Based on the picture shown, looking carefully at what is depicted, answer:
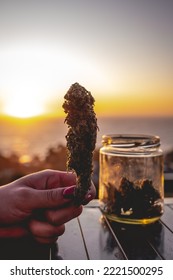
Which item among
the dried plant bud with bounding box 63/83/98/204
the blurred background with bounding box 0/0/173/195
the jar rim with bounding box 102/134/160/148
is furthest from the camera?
the blurred background with bounding box 0/0/173/195

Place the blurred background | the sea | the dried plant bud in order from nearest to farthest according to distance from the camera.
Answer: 1. the dried plant bud
2. the blurred background
3. the sea

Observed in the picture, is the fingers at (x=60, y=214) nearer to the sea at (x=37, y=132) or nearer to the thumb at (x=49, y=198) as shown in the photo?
the thumb at (x=49, y=198)

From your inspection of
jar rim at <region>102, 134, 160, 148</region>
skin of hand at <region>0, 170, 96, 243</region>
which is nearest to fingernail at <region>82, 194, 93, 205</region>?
skin of hand at <region>0, 170, 96, 243</region>

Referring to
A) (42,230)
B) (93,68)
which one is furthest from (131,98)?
(42,230)

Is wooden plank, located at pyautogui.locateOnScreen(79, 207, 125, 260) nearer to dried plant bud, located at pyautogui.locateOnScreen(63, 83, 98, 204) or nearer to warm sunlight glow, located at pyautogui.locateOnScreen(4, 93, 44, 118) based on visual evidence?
dried plant bud, located at pyautogui.locateOnScreen(63, 83, 98, 204)

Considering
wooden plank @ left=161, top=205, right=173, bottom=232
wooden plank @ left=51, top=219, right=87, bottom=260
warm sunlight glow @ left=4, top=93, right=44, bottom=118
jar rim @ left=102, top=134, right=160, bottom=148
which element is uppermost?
warm sunlight glow @ left=4, top=93, right=44, bottom=118

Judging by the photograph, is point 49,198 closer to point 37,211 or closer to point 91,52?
point 37,211

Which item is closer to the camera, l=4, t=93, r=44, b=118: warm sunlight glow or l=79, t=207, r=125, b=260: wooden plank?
l=79, t=207, r=125, b=260: wooden plank
